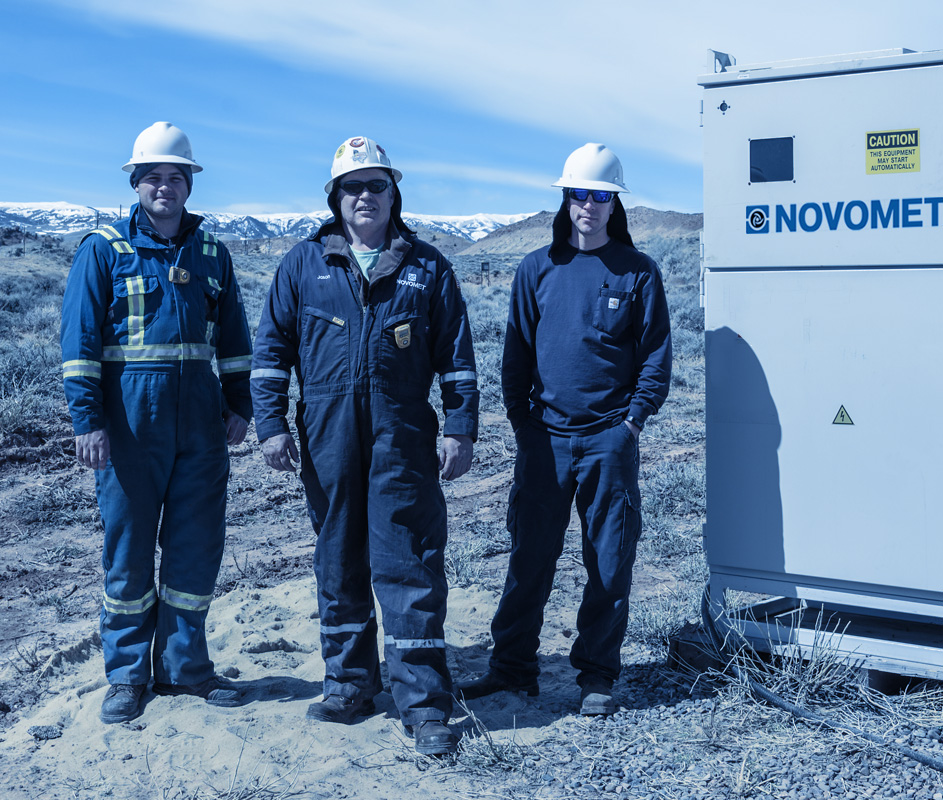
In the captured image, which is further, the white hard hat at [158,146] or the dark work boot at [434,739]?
the white hard hat at [158,146]

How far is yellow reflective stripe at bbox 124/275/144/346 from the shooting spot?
380 centimetres

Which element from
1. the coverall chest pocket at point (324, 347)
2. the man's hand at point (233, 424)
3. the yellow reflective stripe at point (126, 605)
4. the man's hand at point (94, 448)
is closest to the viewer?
the coverall chest pocket at point (324, 347)

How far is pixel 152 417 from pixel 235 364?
50 cm

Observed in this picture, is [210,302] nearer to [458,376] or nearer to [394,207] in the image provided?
[394,207]

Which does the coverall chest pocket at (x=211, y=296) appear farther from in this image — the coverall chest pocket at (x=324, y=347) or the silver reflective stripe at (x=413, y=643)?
the silver reflective stripe at (x=413, y=643)

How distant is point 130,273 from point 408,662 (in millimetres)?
1958

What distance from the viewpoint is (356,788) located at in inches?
130

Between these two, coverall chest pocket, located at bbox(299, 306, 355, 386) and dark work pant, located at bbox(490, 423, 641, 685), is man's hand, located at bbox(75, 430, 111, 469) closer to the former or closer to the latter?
coverall chest pocket, located at bbox(299, 306, 355, 386)

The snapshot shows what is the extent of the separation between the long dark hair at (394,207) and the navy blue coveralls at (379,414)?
7 centimetres

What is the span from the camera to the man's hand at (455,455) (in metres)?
3.71

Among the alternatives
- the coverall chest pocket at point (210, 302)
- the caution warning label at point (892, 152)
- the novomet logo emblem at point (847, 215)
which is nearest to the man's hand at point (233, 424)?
the coverall chest pocket at point (210, 302)

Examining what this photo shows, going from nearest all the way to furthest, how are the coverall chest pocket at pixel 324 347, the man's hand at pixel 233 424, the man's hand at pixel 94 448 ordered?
the coverall chest pocket at pixel 324 347, the man's hand at pixel 94 448, the man's hand at pixel 233 424

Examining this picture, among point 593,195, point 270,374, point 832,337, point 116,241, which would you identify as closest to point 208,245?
point 116,241

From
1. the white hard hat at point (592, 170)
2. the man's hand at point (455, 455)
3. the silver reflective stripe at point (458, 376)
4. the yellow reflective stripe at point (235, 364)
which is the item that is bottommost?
the man's hand at point (455, 455)
